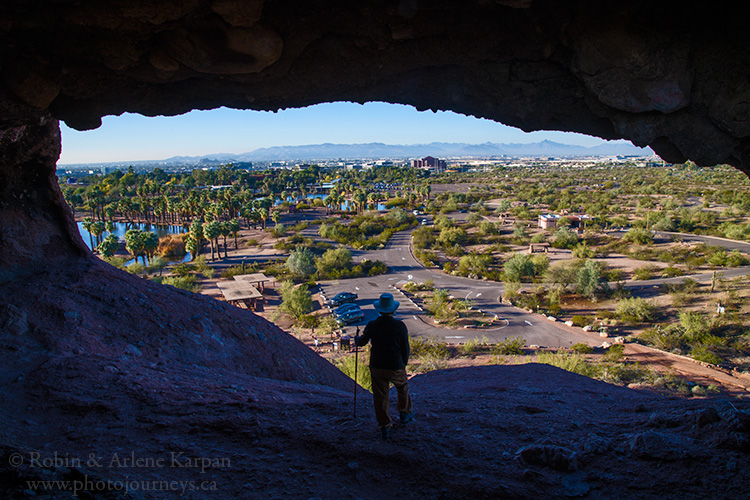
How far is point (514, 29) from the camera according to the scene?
6148 millimetres

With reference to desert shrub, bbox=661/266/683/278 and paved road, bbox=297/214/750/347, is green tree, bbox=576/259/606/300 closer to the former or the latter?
paved road, bbox=297/214/750/347

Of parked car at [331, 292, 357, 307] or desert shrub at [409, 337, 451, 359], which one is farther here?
parked car at [331, 292, 357, 307]

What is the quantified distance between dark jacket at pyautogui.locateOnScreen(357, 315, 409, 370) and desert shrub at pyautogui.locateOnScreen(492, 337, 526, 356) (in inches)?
668

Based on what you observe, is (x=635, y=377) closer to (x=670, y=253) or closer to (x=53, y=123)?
(x=53, y=123)

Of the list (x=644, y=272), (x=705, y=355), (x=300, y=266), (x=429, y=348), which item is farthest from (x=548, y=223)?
(x=429, y=348)

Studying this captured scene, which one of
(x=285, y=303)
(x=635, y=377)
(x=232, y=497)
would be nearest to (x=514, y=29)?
(x=232, y=497)

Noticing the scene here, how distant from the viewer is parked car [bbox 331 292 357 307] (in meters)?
29.2

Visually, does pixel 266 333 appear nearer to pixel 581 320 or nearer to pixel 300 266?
pixel 581 320

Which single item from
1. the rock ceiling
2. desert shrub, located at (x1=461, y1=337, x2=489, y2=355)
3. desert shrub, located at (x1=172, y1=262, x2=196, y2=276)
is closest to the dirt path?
desert shrub, located at (x1=461, y1=337, x2=489, y2=355)

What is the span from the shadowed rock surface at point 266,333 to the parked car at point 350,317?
1670 cm

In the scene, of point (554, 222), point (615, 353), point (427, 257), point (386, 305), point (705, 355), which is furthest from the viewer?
point (554, 222)

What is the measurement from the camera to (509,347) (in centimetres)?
2053

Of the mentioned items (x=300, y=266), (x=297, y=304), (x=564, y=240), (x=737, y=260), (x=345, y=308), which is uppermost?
(x=564, y=240)

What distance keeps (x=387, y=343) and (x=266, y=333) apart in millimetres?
4998
